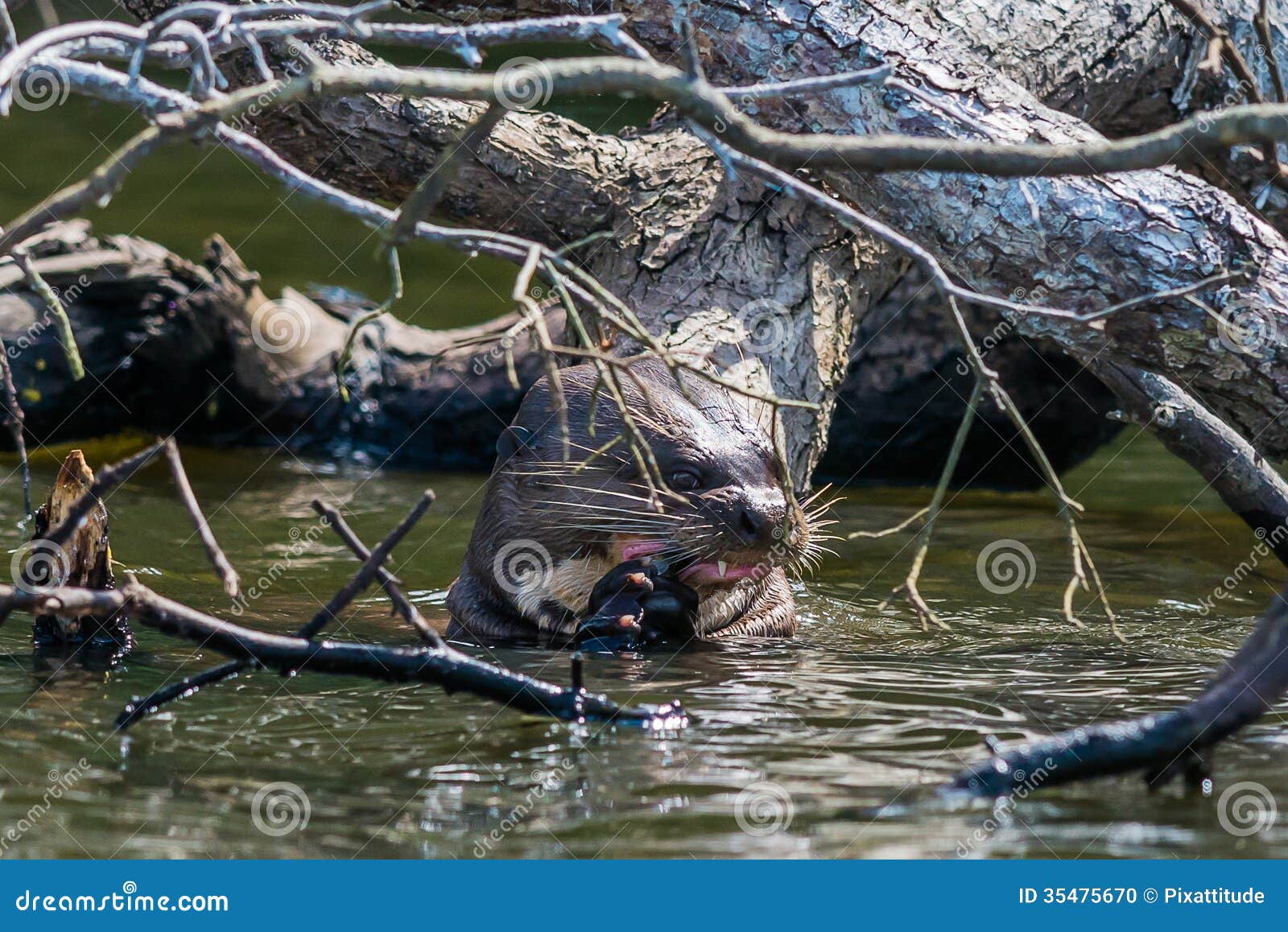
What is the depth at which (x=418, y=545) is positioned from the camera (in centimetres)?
595

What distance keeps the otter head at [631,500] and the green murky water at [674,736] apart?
25 centimetres

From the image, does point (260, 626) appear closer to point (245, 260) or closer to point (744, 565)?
point (744, 565)

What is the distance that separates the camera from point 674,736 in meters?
3.03

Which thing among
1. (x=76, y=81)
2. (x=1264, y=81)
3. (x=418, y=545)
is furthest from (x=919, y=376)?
(x=76, y=81)

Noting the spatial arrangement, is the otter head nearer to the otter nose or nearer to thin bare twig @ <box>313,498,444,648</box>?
the otter nose

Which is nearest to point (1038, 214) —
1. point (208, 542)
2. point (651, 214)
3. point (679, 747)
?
point (651, 214)

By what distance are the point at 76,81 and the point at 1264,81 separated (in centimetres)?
430

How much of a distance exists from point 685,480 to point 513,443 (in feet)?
1.95

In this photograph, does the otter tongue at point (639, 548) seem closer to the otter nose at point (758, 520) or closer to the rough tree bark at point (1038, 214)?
the otter nose at point (758, 520)

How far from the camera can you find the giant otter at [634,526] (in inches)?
149

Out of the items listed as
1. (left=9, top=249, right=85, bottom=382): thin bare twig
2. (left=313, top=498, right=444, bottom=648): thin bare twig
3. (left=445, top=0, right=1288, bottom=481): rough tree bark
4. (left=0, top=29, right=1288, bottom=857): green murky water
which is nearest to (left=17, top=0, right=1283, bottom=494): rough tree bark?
(left=445, top=0, right=1288, bottom=481): rough tree bark

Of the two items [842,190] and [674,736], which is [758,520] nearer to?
[674,736]

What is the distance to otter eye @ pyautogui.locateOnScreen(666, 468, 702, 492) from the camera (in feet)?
12.6

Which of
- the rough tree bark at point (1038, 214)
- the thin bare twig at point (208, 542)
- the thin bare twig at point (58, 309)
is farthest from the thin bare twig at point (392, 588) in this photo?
the rough tree bark at point (1038, 214)
